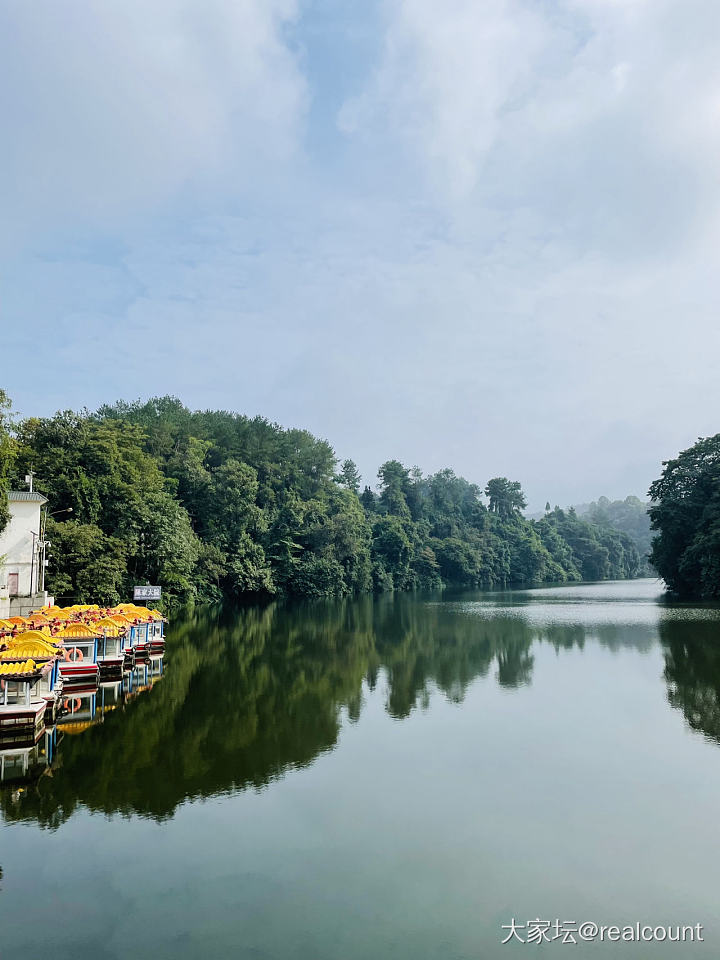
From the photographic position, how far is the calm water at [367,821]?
287 inches

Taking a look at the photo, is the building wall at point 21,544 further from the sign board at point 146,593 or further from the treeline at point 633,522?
the treeline at point 633,522

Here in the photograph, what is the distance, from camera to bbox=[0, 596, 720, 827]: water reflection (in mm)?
11641

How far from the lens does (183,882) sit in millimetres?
8227

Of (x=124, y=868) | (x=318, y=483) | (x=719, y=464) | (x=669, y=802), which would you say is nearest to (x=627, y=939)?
(x=669, y=802)

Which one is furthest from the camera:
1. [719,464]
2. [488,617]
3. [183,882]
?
[719,464]

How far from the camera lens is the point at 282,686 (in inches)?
799

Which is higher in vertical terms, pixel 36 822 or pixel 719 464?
pixel 719 464

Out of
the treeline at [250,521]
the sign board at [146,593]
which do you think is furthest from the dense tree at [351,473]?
the sign board at [146,593]

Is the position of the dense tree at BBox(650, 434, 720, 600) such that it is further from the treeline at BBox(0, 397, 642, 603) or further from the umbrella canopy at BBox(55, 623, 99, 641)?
the umbrella canopy at BBox(55, 623, 99, 641)

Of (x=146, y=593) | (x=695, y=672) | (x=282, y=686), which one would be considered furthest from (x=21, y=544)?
(x=695, y=672)

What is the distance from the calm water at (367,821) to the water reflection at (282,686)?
0.09 metres

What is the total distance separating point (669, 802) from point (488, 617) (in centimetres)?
3033

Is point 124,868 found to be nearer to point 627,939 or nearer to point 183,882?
point 183,882

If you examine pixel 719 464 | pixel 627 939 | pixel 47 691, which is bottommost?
pixel 627 939
